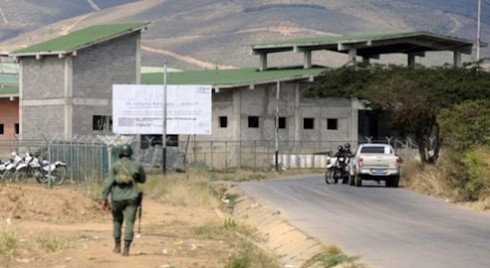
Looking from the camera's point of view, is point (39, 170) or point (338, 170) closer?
point (39, 170)

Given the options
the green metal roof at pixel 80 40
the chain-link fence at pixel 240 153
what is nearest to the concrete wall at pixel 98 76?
the green metal roof at pixel 80 40

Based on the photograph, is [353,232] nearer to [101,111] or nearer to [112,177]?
[112,177]

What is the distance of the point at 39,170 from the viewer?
51.8 m

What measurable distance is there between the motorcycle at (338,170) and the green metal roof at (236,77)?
842 inches

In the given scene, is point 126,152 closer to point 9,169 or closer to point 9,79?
point 9,169

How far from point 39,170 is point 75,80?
69.1ft

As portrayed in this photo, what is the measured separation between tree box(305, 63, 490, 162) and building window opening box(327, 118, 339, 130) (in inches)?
372

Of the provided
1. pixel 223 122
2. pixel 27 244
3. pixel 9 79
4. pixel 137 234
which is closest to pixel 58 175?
pixel 137 234

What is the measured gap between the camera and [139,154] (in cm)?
6456

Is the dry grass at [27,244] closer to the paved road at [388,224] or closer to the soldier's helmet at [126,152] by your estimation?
the soldier's helmet at [126,152]

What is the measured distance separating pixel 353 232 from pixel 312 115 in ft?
174

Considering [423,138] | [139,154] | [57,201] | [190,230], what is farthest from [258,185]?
[190,230]

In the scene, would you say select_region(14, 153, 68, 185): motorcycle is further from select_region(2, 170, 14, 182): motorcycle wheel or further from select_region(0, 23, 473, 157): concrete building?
select_region(0, 23, 473, 157): concrete building

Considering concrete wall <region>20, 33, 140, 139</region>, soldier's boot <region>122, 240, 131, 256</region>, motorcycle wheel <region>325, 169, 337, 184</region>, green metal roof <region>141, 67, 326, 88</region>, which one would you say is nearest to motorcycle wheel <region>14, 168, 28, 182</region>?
motorcycle wheel <region>325, 169, 337, 184</region>
